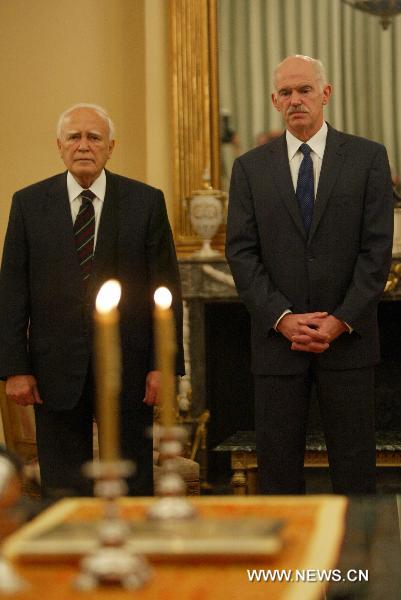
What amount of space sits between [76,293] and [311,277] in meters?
0.67

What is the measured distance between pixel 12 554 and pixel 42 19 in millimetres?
4771

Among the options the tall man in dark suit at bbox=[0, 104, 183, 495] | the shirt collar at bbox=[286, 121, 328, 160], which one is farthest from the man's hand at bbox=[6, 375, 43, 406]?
the shirt collar at bbox=[286, 121, 328, 160]

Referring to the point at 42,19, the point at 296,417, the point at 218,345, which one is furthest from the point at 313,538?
the point at 42,19

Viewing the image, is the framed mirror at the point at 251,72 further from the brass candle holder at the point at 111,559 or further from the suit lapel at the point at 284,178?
the brass candle holder at the point at 111,559

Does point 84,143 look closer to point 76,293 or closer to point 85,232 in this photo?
point 85,232

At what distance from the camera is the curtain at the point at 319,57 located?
5.35 metres

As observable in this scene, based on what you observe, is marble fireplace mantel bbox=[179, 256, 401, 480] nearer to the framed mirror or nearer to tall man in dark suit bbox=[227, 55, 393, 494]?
the framed mirror

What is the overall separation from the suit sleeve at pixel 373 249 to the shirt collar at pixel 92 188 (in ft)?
2.51

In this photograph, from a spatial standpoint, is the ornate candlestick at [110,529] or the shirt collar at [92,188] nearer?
the ornate candlestick at [110,529]

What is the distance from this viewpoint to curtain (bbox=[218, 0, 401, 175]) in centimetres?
535

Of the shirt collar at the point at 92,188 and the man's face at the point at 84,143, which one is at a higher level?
the man's face at the point at 84,143

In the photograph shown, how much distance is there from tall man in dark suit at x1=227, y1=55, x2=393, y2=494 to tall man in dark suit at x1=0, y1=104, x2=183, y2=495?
0.89 feet

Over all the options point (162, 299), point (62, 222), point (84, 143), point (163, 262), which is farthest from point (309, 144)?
point (162, 299)

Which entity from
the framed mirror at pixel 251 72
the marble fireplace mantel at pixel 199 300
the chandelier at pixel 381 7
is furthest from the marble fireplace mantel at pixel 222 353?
the chandelier at pixel 381 7
